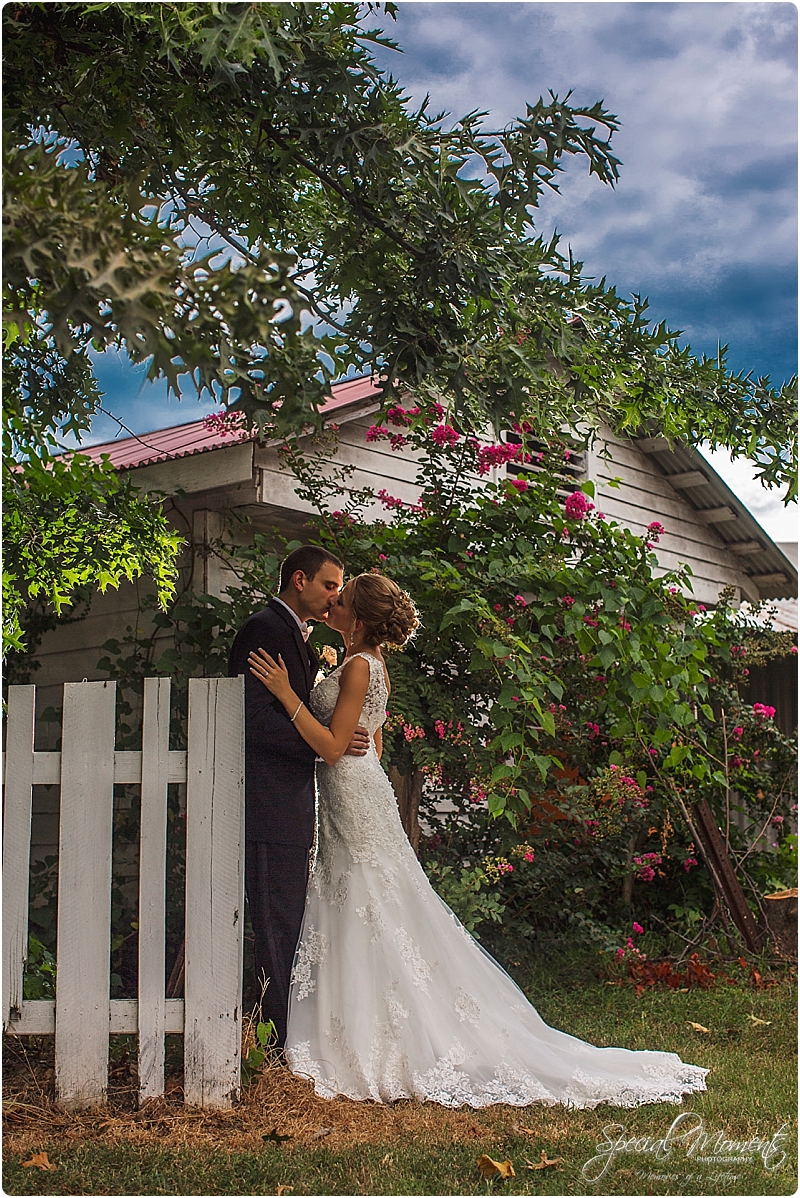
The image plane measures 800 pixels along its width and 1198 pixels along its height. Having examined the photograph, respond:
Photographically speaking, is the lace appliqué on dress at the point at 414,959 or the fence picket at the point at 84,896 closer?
the fence picket at the point at 84,896

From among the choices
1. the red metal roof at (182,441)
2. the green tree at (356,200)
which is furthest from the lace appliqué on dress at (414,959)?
the red metal roof at (182,441)

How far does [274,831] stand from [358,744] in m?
0.47

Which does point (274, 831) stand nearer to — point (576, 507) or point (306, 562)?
point (306, 562)

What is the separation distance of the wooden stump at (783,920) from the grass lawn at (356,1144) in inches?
120

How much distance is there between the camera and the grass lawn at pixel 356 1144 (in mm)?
2826

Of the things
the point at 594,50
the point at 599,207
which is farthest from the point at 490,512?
the point at 594,50

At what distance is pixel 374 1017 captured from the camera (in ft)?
11.9

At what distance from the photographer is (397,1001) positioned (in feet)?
12.1

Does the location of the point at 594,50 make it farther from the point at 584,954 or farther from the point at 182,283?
the point at 584,954

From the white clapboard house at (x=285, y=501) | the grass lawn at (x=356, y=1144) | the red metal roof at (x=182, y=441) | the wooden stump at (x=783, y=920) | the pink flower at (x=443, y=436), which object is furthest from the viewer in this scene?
the wooden stump at (x=783, y=920)

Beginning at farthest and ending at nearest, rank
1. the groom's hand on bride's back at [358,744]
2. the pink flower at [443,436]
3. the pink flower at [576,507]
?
the pink flower at [443,436] < the pink flower at [576,507] < the groom's hand on bride's back at [358,744]

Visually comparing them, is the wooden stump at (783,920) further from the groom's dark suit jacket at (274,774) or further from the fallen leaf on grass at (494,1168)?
the fallen leaf on grass at (494,1168)

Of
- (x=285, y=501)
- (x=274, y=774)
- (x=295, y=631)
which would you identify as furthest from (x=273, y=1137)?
(x=285, y=501)

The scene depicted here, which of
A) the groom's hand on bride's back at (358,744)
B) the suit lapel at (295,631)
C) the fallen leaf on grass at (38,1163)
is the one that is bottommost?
the fallen leaf on grass at (38,1163)
